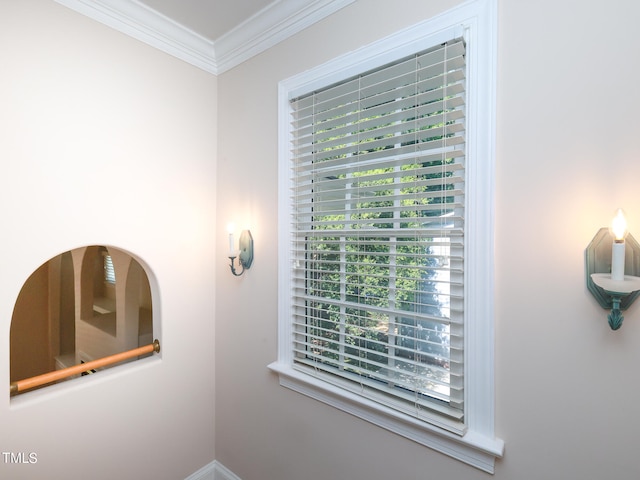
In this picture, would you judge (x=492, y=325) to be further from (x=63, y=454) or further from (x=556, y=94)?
(x=63, y=454)

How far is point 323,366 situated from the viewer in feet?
5.01

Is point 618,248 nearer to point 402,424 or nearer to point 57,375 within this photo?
point 402,424

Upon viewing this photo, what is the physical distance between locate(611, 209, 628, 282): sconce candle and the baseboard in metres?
2.22

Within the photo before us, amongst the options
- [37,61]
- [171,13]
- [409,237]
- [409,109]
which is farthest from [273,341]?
[171,13]

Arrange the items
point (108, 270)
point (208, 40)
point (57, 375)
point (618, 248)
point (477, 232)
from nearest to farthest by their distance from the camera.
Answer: point (618, 248) → point (477, 232) → point (57, 375) → point (208, 40) → point (108, 270)

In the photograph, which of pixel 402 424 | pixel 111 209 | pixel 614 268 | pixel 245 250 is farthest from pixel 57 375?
pixel 614 268

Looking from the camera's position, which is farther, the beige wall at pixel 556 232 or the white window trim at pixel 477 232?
the white window trim at pixel 477 232

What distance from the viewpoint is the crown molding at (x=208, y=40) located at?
5.04 feet

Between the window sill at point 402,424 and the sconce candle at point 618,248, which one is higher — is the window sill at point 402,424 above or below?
below

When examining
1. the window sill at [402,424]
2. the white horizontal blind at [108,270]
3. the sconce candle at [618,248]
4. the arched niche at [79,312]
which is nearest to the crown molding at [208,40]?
the sconce candle at [618,248]

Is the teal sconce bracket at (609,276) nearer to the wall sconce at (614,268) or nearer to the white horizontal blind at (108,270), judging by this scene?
the wall sconce at (614,268)

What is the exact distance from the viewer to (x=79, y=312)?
120 inches

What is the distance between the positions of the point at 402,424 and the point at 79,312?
3.22m

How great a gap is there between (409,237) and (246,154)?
1121 millimetres
